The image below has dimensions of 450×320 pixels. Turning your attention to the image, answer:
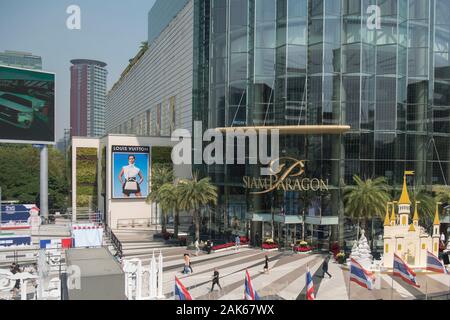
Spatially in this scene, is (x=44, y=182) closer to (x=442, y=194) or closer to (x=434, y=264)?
(x=434, y=264)

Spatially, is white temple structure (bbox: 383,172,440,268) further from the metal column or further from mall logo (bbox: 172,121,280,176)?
the metal column

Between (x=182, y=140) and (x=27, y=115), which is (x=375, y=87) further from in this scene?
(x=27, y=115)

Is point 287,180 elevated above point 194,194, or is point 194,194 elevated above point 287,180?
point 287,180

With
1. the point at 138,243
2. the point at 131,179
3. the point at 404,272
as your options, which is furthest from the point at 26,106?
the point at 404,272

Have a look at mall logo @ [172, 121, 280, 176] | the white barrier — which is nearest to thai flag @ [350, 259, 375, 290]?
the white barrier

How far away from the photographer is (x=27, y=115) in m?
43.2

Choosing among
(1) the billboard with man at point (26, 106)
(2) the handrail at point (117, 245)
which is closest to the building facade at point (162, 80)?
(1) the billboard with man at point (26, 106)

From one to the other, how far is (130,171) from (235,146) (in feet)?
61.4

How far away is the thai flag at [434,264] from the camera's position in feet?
88.3

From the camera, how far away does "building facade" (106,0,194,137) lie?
58.2 metres

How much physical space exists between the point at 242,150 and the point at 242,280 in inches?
628

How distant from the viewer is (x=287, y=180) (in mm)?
36750

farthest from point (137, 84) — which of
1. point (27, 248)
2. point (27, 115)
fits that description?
point (27, 248)

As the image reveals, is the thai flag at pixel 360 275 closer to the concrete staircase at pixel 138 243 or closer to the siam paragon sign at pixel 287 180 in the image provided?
the siam paragon sign at pixel 287 180
